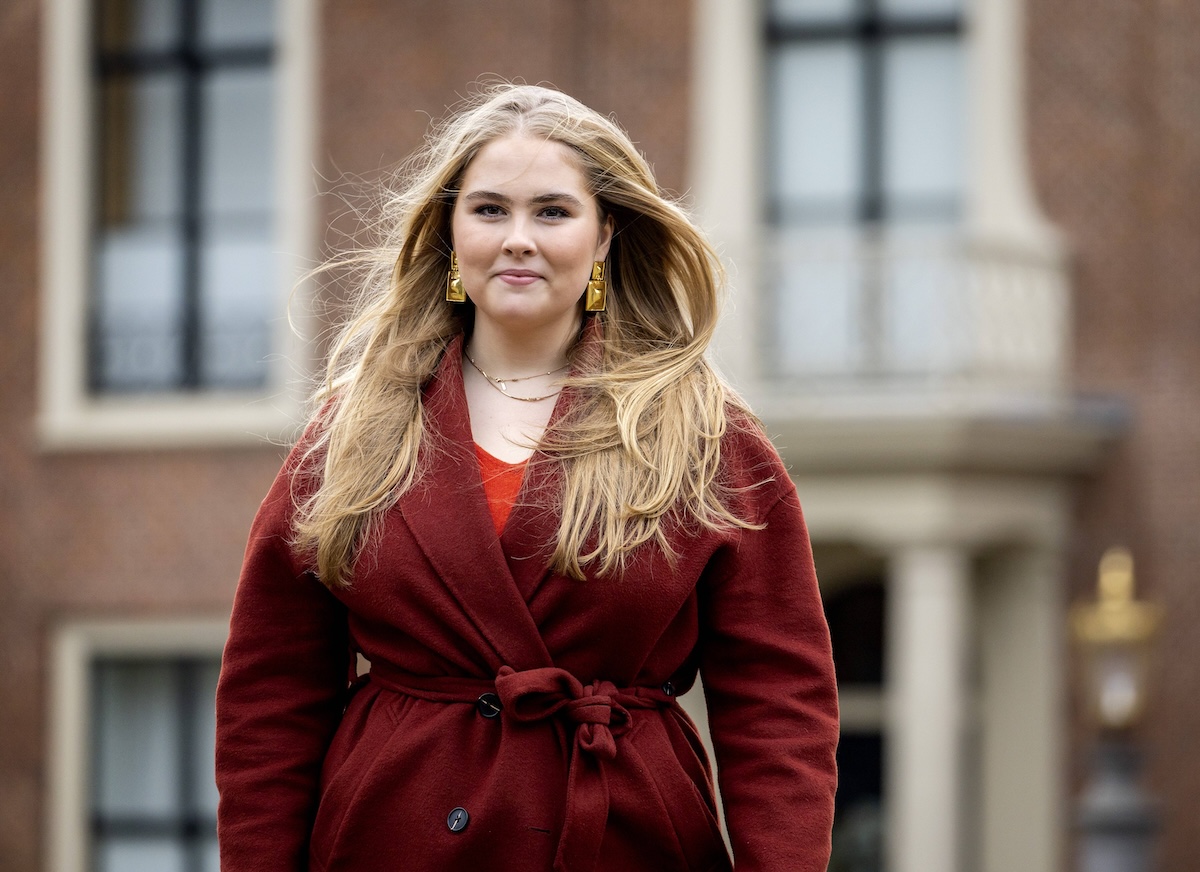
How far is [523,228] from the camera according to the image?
8.45 ft

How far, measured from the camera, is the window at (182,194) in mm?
11445

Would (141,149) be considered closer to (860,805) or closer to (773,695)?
(860,805)

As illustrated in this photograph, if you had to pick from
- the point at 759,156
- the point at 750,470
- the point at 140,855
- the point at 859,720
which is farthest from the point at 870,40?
the point at 750,470

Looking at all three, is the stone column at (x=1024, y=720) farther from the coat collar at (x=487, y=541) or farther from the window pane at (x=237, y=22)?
the coat collar at (x=487, y=541)

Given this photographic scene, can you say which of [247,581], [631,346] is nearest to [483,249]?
[631,346]

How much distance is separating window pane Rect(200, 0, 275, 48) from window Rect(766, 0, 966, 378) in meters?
2.90

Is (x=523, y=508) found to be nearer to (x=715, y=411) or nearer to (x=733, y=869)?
(x=715, y=411)

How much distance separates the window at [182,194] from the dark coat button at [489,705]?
9.03 meters

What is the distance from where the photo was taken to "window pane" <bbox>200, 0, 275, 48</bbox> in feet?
37.4

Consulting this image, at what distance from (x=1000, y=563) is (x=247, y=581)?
8.47 metres

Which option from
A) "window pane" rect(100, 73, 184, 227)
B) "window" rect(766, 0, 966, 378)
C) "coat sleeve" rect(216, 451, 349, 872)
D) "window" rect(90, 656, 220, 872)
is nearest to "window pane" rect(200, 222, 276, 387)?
"window pane" rect(100, 73, 184, 227)

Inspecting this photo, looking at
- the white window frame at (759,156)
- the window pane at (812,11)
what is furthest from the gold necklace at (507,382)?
the window pane at (812,11)

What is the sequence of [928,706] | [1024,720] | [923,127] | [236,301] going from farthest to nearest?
[236,301]
[923,127]
[1024,720]
[928,706]

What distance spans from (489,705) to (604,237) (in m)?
0.66
